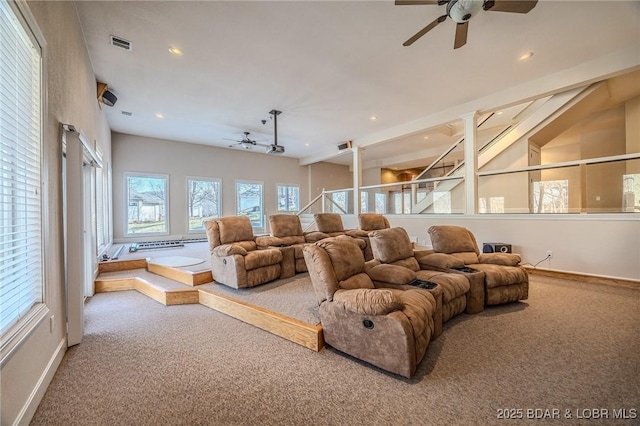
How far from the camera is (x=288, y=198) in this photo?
10.8 meters

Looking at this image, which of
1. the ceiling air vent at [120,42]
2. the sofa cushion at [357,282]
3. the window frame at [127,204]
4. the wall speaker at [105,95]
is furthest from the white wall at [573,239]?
the window frame at [127,204]

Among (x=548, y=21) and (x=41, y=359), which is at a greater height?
(x=548, y=21)

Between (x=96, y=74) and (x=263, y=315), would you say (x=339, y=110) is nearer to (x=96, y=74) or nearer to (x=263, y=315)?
(x=96, y=74)

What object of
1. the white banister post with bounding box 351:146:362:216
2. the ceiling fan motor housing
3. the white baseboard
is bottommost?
the white baseboard

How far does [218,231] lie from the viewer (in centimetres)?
412

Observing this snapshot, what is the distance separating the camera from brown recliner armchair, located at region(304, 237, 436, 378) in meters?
1.86

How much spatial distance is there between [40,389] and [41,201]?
4.10 feet

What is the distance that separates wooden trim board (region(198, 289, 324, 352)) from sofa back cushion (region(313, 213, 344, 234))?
2.76 metres

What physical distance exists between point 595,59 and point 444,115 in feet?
7.71

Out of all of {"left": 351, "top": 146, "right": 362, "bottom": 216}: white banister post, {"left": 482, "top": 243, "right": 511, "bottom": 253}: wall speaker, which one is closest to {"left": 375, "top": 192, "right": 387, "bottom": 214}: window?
{"left": 351, "top": 146, "right": 362, "bottom": 216}: white banister post

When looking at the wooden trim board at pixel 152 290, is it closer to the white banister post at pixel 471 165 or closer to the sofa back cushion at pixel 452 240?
the sofa back cushion at pixel 452 240

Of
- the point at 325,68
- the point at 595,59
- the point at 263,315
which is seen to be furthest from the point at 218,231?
the point at 595,59

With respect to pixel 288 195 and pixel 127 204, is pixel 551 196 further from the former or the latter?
pixel 127 204

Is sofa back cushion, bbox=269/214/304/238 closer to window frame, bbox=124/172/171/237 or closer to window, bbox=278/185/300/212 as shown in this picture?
window frame, bbox=124/172/171/237
